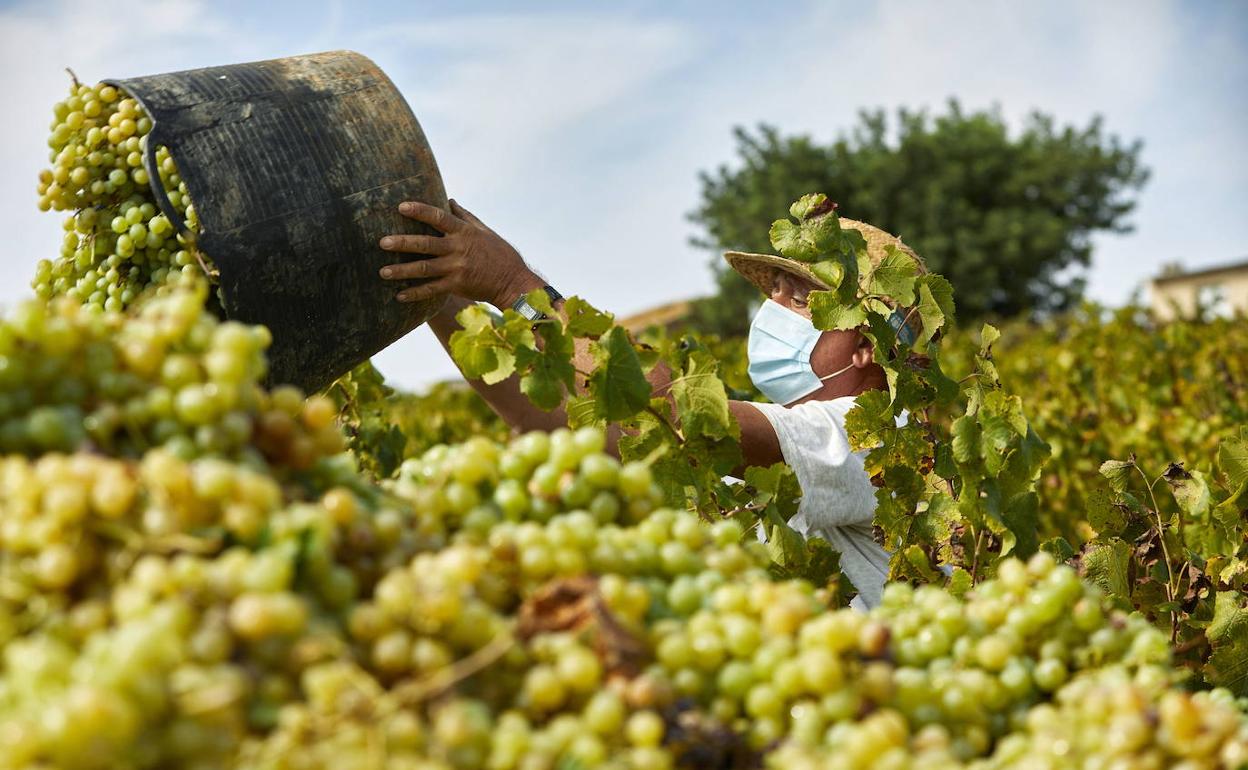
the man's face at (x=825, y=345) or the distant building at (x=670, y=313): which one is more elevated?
the distant building at (x=670, y=313)

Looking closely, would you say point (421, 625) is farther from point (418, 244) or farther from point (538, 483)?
point (418, 244)

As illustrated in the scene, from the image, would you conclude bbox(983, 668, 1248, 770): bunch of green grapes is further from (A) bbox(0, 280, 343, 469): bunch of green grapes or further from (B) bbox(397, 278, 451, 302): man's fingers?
(B) bbox(397, 278, 451, 302): man's fingers

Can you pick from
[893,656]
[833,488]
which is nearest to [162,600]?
[893,656]

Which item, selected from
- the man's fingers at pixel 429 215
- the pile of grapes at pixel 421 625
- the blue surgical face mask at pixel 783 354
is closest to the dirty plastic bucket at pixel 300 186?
the man's fingers at pixel 429 215

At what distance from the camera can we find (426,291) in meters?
2.67

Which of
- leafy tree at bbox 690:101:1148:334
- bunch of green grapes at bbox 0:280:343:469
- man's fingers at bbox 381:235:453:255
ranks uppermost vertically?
leafy tree at bbox 690:101:1148:334

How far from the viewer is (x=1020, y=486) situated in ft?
10.3

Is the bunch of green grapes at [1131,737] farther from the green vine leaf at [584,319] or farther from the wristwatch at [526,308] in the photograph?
the wristwatch at [526,308]

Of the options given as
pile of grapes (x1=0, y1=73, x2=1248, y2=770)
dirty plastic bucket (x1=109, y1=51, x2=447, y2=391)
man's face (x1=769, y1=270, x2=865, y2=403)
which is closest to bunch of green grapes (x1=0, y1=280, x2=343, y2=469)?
pile of grapes (x1=0, y1=73, x2=1248, y2=770)

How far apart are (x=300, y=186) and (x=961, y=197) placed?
4238 centimetres

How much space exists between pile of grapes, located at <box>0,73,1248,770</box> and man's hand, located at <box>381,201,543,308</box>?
1.13m

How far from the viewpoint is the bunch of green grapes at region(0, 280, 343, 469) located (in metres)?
1.21

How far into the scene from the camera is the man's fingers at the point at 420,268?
2555 mm

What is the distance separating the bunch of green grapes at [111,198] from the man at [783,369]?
0.44 metres
